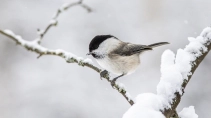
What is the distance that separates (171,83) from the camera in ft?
2.93

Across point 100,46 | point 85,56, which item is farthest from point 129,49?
point 85,56

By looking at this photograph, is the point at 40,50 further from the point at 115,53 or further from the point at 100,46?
the point at 115,53

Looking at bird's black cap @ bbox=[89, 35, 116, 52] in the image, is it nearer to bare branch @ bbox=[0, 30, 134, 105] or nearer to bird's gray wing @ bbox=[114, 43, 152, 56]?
bird's gray wing @ bbox=[114, 43, 152, 56]

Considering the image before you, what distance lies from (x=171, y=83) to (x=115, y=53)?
128 cm

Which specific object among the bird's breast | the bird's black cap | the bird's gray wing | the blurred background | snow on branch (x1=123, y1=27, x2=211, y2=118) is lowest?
snow on branch (x1=123, y1=27, x2=211, y2=118)

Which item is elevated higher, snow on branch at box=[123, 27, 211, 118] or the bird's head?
the bird's head

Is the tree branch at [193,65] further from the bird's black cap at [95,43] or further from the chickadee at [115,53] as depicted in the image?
the bird's black cap at [95,43]

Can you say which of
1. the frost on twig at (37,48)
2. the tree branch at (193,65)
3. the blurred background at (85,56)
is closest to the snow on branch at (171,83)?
the tree branch at (193,65)

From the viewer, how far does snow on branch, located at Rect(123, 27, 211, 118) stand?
2.52 feet

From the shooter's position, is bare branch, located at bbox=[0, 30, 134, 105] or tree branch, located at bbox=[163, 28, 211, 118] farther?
bare branch, located at bbox=[0, 30, 134, 105]

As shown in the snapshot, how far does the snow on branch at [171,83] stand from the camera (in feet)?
2.52

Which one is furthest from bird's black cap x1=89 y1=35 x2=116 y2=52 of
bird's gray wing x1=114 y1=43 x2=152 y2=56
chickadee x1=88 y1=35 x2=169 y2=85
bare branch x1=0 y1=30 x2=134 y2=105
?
bare branch x1=0 y1=30 x2=134 y2=105

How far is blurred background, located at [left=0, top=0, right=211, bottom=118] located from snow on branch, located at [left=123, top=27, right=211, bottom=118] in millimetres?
4270

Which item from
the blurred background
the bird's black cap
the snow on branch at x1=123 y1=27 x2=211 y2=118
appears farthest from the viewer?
the blurred background
